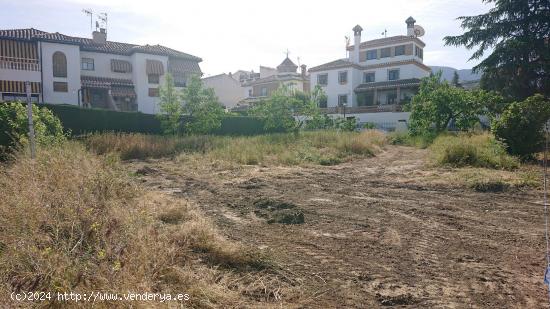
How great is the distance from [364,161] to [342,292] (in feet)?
38.0

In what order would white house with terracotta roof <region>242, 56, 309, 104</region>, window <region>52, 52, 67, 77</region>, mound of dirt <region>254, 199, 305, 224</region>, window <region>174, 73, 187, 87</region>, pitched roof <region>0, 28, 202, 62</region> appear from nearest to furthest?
mound of dirt <region>254, 199, 305, 224</region>
pitched roof <region>0, 28, 202, 62</region>
window <region>52, 52, 67, 77</region>
window <region>174, 73, 187, 87</region>
white house with terracotta roof <region>242, 56, 309, 104</region>

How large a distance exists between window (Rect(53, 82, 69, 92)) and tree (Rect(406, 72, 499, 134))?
27166 mm

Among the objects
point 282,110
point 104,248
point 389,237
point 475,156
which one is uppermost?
point 282,110

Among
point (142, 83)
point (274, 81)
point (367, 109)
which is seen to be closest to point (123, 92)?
point (142, 83)

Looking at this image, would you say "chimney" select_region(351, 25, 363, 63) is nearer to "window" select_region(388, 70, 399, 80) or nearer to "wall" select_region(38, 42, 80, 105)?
"window" select_region(388, 70, 399, 80)

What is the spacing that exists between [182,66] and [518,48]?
28576 millimetres

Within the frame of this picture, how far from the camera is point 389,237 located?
16.7ft

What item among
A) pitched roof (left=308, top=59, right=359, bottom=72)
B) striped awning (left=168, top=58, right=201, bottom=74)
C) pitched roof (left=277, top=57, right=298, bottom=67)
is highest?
pitched roof (left=277, top=57, right=298, bottom=67)

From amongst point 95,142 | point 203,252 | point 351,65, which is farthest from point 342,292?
point 351,65

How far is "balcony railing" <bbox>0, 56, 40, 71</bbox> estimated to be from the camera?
2778 centimetres

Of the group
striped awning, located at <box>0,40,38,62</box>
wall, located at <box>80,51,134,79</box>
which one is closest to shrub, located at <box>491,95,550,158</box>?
wall, located at <box>80,51,134,79</box>

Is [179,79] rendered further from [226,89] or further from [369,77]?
[369,77]

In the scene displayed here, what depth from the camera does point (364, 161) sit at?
575 inches

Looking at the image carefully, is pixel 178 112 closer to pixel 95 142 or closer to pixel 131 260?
pixel 95 142
